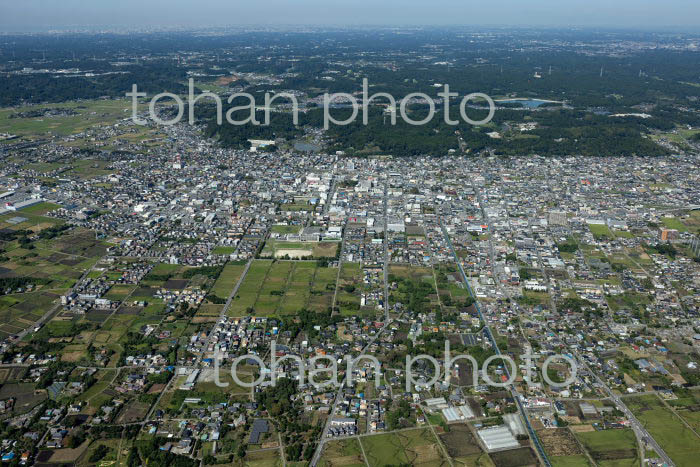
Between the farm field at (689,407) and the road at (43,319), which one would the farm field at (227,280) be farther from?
the farm field at (689,407)

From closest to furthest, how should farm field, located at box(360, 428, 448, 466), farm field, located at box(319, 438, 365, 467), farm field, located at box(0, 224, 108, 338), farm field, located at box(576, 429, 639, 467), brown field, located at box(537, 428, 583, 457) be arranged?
1. farm field, located at box(319, 438, 365, 467)
2. farm field, located at box(360, 428, 448, 466)
3. farm field, located at box(576, 429, 639, 467)
4. brown field, located at box(537, 428, 583, 457)
5. farm field, located at box(0, 224, 108, 338)

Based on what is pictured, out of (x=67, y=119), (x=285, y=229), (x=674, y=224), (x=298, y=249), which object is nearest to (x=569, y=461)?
(x=298, y=249)

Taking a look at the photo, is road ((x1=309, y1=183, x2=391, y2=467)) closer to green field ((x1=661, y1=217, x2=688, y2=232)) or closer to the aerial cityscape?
the aerial cityscape

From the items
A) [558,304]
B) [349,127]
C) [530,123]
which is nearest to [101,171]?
[349,127]

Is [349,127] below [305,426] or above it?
above

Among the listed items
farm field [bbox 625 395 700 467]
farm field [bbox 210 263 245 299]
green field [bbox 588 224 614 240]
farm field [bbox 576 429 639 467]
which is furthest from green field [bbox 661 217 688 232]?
farm field [bbox 210 263 245 299]

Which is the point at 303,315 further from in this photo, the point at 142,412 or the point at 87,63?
the point at 87,63
